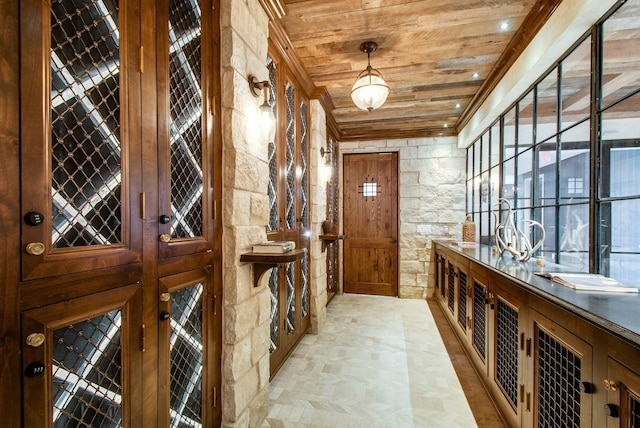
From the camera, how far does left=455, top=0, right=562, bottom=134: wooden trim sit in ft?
6.64

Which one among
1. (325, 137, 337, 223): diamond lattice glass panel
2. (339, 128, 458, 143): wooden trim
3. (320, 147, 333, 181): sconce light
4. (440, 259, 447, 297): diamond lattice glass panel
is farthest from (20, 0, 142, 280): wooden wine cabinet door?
(339, 128, 458, 143): wooden trim

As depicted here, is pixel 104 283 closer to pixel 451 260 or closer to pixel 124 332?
pixel 124 332

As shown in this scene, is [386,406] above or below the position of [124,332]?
below

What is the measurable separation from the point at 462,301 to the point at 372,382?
52.1 inches

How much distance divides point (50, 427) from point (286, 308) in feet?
6.45

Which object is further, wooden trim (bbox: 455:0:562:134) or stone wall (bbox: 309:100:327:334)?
stone wall (bbox: 309:100:327:334)

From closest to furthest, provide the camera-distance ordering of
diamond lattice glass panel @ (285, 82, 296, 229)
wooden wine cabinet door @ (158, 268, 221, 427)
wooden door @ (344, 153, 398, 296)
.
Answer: wooden wine cabinet door @ (158, 268, 221, 427)
diamond lattice glass panel @ (285, 82, 296, 229)
wooden door @ (344, 153, 398, 296)

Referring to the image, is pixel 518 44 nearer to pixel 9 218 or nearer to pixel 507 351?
pixel 507 351

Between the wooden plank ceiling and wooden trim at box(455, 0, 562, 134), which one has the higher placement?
the wooden plank ceiling

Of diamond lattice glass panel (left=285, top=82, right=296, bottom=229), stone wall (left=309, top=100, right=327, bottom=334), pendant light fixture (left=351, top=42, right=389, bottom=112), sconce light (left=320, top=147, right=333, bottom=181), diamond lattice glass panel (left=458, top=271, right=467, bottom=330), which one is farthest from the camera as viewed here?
sconce light (left=320, top=147, right=333, bottom=181)

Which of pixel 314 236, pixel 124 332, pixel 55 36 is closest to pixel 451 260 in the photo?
pixel 314 236

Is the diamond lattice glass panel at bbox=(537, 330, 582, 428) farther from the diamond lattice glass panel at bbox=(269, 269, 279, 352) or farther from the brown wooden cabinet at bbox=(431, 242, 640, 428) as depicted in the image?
the diamond lattice glass panel at bbox=(269, 269, 279, 352)

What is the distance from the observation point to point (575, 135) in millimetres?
2096

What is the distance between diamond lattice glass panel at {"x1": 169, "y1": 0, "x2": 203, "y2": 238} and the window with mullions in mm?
2253
